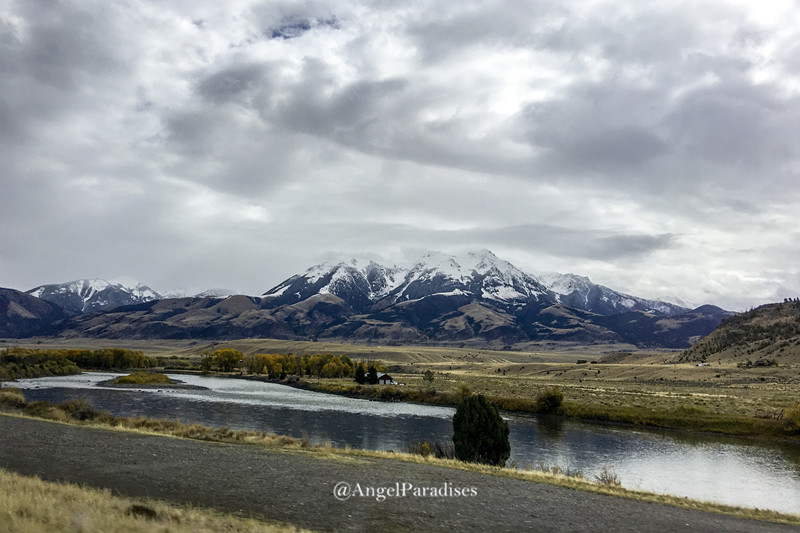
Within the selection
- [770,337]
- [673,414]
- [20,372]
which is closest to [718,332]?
[770,337]

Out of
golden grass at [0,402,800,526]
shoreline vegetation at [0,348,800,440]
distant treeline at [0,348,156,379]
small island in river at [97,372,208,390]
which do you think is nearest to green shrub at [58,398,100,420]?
golden grass at [0,402,800,526]

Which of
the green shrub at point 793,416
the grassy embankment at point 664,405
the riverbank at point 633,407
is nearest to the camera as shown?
the green shrub at point 793,416

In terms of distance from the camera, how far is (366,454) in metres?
26.2

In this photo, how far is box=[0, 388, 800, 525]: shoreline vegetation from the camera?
1992 cm

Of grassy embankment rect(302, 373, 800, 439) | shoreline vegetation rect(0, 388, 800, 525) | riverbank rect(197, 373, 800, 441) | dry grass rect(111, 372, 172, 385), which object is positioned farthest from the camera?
dry grass rect(111, 372, 172, 385)

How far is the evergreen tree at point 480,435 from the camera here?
29578mm

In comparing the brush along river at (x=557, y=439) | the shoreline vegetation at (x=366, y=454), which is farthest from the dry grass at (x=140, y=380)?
the shoreline vegetation at (x=366, y=454)

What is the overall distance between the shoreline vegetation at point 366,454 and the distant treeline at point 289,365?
300ft

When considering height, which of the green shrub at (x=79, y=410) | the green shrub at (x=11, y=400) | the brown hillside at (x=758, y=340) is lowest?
the green shrub at (x=11, y=400)

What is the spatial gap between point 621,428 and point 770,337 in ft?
320

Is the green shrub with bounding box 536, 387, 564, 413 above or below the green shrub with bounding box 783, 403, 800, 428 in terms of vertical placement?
below

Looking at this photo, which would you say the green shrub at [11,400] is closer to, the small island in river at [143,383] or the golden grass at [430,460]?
the golden grass at [430,460]

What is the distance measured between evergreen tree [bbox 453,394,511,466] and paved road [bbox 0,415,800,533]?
7.21 meters

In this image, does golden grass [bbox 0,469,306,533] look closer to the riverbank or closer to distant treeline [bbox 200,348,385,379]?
the riverbank
